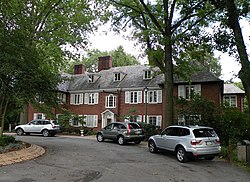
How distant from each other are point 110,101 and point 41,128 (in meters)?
9.53

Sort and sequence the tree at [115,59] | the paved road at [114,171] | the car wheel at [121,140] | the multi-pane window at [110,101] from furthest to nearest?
the tree at [115,59] < the multi-pane window at [110,101] < the car wheel at [121,140] < the paved road at [114,171]

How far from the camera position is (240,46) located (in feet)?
39.8

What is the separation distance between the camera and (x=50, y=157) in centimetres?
1153

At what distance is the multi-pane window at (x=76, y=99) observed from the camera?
33922mm

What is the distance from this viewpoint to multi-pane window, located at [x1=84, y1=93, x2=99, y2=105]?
107 feet

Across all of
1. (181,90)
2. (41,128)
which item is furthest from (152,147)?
(41,128)

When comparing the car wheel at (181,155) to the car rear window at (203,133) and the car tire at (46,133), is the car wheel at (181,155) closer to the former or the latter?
the car rear window at (203,133)

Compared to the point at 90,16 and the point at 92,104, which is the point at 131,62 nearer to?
the point at 92,104

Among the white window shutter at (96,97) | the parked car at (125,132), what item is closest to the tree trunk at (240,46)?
the parked car at (125,132)

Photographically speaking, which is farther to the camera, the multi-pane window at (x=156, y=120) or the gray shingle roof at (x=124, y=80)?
the gray shingle roof at (x=124, y=80)

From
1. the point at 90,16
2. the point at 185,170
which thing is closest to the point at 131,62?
the point at 90,16

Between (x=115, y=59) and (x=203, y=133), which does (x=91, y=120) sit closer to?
(x=203, y=133)

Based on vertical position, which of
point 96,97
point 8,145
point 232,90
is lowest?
point 8,145

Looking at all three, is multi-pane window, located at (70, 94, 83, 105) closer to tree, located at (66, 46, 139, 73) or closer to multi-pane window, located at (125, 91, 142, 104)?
multi-pane window, located at (125, 91, 142, 104)
